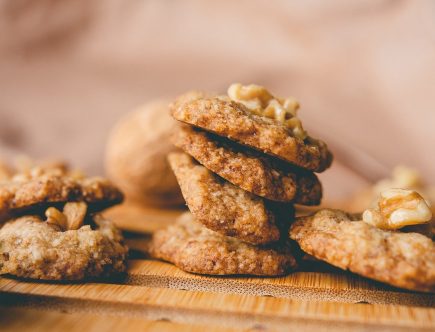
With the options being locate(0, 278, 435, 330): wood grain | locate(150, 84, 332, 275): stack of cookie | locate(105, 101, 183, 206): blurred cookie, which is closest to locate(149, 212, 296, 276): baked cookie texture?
locate(150, 84, 332, 275): stack of cookie

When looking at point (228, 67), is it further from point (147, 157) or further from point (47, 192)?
point (47, 192)

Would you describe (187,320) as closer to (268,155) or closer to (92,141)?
(268,155)

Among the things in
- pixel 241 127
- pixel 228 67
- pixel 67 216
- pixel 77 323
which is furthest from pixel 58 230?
pixel 228 67

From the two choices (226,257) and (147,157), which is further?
(147,157)

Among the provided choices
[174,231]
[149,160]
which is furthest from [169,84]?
[174,231]

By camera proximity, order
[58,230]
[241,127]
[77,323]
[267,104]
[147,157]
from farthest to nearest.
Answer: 1. [147,157]
2. [267,104]
3. [58,230]
4. [241,127]
5. [77,323]

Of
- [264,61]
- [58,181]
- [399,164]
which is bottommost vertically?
[399,164]
